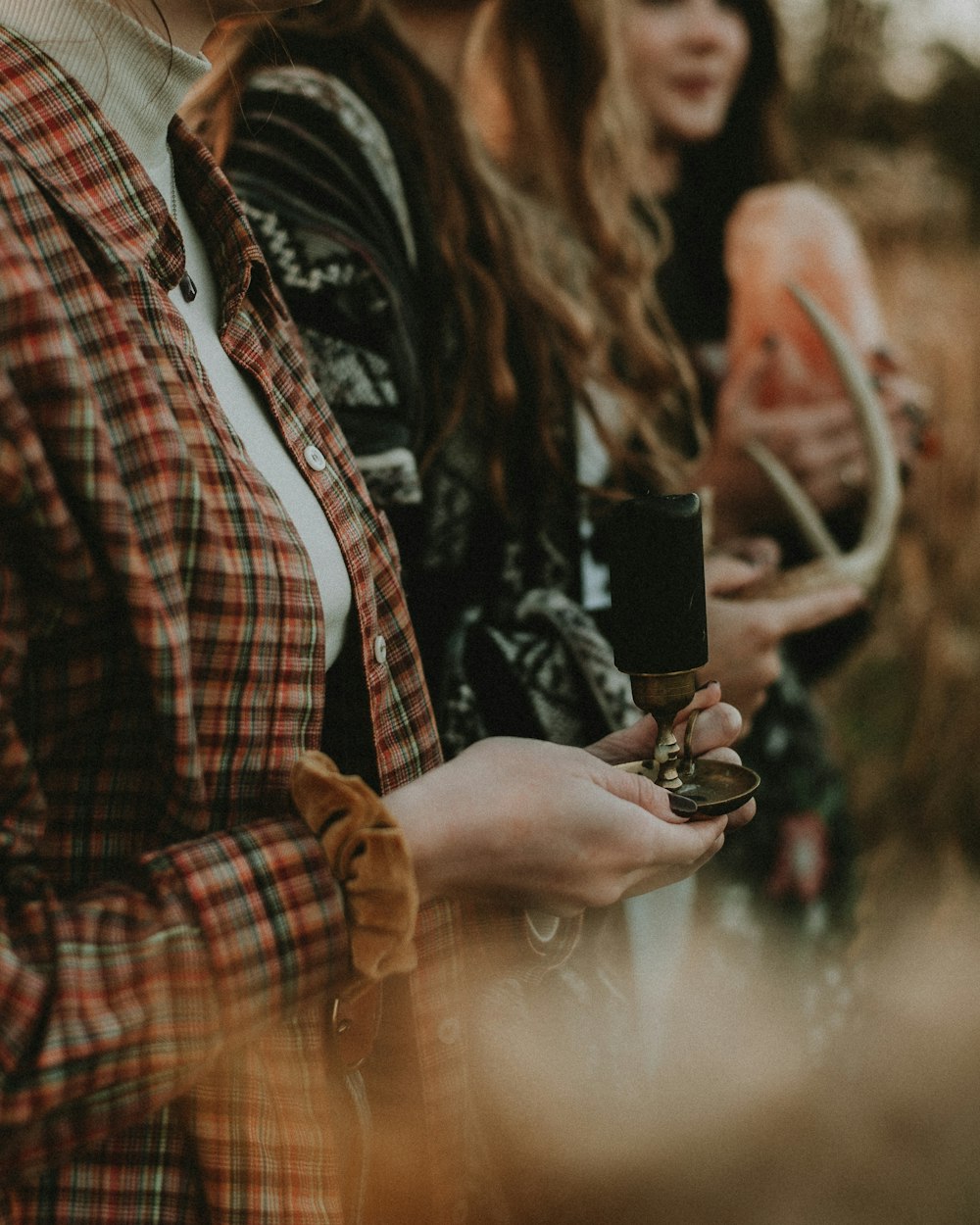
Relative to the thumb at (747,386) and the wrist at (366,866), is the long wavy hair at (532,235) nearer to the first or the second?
the thumb at (747,386)

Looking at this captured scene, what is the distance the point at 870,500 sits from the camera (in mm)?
1247

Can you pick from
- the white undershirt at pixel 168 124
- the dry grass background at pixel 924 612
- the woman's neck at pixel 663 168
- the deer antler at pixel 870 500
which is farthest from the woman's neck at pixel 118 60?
the dry grass background at pixel 924 612

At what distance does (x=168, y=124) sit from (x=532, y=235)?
56 cm

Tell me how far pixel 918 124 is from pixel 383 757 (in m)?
2.25

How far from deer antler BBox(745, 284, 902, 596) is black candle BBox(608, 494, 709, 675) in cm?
60

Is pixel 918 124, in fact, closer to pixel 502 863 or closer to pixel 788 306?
pixel 788 306

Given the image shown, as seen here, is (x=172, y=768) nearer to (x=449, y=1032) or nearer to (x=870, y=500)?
(x=449, y=1032)

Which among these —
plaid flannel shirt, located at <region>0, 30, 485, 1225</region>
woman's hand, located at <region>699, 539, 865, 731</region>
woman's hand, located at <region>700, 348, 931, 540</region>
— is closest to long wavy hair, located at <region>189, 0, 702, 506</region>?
woman's hand, located at <region>700, 348, 931, 540</region>

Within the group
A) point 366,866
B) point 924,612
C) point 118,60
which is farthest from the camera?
point 924,612

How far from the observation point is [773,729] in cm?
133

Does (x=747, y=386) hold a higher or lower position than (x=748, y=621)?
higher

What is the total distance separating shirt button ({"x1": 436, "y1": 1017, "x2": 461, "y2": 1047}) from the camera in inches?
29.2

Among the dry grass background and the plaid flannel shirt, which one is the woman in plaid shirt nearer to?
the plaid flannel shirt

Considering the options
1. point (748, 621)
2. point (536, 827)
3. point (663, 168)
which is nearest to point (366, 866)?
point (536, 827)
